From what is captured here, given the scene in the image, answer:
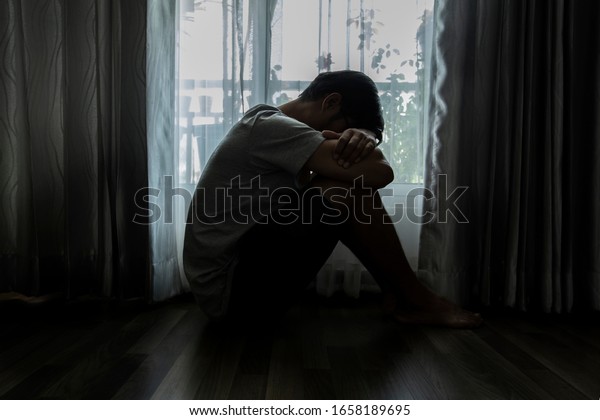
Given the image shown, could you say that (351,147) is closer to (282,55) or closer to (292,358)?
(292,358)

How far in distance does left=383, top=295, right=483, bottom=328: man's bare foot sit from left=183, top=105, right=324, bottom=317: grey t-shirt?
57 cm

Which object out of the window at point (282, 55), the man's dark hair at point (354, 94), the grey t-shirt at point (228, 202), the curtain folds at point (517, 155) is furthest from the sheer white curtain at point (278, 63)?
the grey t-shirt at point (228, 202)

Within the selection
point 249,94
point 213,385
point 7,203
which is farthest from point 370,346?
point 7,203

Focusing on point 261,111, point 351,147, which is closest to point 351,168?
point 351,147

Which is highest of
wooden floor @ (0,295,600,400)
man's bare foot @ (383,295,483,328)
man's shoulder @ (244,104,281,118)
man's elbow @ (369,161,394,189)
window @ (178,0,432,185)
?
window @ (178,0,432,185)

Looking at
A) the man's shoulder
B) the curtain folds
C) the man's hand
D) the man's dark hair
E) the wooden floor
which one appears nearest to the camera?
the wooden floor

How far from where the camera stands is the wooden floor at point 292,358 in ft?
3.27

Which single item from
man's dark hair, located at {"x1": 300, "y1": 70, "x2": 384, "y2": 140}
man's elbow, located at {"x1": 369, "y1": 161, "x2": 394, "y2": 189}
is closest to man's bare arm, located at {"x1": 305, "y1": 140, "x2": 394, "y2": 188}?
man's elbow, located at {"x1": 369, "y1": 161, "x2": 394, "y2": 189}

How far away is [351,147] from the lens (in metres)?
1.31

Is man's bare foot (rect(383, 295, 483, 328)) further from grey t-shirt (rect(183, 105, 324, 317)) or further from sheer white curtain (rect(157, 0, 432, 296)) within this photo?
grey t-shirt (rect(183, 105, 324, 317))

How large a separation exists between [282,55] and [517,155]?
3.28ft

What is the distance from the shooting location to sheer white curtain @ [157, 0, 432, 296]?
1819mm
